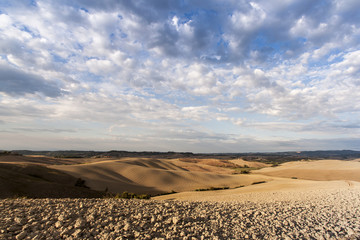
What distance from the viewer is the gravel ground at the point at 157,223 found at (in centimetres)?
497

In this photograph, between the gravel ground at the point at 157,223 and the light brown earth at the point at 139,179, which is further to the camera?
the light brown earth at the point at 139,179

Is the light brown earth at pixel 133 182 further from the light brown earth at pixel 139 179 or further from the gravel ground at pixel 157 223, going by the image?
the gravel ground at pixel 157 223

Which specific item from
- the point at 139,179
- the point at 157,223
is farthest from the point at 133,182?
the point at 157,223

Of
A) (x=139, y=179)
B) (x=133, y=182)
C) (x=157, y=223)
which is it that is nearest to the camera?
(x=157, y=223)

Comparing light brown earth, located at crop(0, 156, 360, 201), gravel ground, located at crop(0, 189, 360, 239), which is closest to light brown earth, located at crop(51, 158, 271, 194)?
light brown earth, located at crop(0, 156, 360, 201)

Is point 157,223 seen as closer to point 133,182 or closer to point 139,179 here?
point 133,182

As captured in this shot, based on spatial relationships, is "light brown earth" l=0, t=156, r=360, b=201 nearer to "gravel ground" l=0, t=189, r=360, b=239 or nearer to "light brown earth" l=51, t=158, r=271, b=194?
"light brown earth" l=51, t=158, r=271, b=194

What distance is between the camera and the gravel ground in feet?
16.3

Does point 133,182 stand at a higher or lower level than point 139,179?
lower

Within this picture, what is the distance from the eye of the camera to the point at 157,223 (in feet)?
18.8

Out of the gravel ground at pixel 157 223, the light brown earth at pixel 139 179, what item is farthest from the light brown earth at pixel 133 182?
the gravel ground at pixel 157 223

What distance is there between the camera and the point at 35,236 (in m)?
4.57

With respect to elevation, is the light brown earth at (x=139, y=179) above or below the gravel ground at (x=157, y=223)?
below

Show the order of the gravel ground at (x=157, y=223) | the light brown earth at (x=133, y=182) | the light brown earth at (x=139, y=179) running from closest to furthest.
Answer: the gravel ground at (x=157, y=223) → the light brown earth at (x=133, y=182) → the light brown earth at (x=139, y=179)
